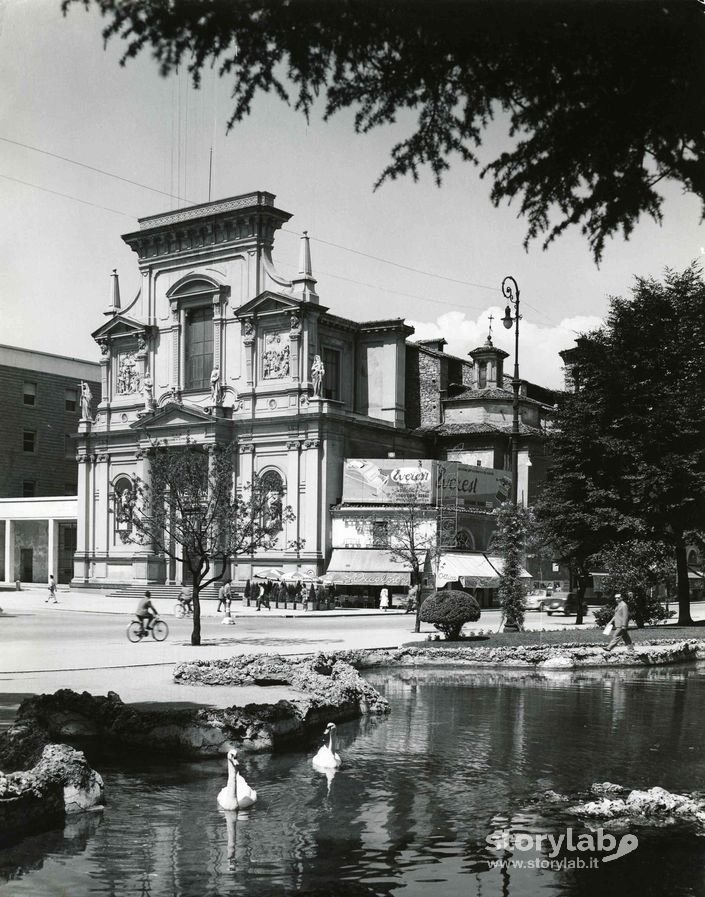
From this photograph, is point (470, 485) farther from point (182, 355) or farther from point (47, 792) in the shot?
point (47, 792)

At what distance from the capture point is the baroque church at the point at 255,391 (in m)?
52.8

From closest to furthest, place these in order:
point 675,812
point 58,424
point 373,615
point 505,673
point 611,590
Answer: point 675,812
point 505,673
point 611,590
point 373,615
point 58,424

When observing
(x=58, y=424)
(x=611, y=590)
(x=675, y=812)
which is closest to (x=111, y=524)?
(x=58, y=424)

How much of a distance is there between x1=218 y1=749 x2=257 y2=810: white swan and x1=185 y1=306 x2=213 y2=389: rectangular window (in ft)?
156

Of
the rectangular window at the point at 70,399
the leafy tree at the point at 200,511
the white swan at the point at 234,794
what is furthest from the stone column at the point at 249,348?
the white swan at the point at 234,794

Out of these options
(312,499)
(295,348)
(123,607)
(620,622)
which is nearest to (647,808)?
(620,622)

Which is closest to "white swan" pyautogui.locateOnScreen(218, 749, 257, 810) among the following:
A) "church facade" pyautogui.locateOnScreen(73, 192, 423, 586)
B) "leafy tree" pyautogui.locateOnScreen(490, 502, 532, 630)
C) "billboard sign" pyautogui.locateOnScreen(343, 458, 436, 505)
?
"leafy tree" pyautogui.locateOnScreen(490, 502, 532, 630)

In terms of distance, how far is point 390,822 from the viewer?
366 inches

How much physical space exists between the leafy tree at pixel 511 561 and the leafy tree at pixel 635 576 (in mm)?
3562

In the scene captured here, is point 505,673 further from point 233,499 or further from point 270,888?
point 270,888

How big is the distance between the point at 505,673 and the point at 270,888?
15.0 metres

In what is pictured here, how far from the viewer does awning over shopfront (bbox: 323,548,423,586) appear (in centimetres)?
4927

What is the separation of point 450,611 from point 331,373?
105 feet

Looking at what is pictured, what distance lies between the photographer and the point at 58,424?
64625 millimetres
